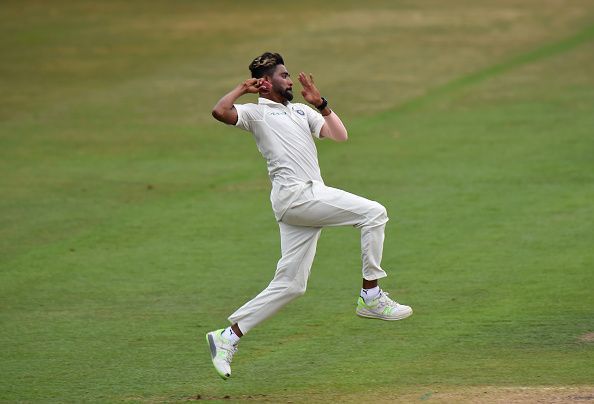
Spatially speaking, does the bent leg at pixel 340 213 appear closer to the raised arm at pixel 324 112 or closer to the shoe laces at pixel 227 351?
the raised arm at pixel 324 112

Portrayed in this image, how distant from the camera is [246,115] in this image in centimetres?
982

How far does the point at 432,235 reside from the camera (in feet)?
52.7

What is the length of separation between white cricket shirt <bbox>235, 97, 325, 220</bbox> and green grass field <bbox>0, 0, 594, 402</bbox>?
1.70 metres

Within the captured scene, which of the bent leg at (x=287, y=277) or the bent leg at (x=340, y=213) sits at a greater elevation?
the bent leg at (x=340, y=213)

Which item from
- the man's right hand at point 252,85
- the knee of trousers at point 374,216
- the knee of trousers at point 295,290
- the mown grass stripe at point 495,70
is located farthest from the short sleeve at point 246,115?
the mown grass stripe at point 495,70

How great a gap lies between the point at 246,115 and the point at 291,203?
836 mm

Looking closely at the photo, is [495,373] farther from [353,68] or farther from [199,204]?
[353,68]

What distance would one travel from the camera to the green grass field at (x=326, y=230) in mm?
10695

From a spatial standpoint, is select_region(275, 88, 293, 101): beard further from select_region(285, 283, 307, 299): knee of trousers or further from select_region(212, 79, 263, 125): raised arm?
select_region(285, 283, 307, 299): knee of trousers

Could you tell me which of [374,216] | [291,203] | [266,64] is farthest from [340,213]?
[266,64]

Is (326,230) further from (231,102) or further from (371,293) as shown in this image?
(231,102)

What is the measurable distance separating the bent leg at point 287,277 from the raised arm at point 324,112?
849 millimetres

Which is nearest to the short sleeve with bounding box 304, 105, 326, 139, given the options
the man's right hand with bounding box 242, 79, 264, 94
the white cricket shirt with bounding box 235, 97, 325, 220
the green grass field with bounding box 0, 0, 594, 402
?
the white cricket shirt with bounding box 235, 97, 325, 220

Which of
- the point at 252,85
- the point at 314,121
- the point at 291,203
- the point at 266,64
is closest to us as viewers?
the point at 252,85
